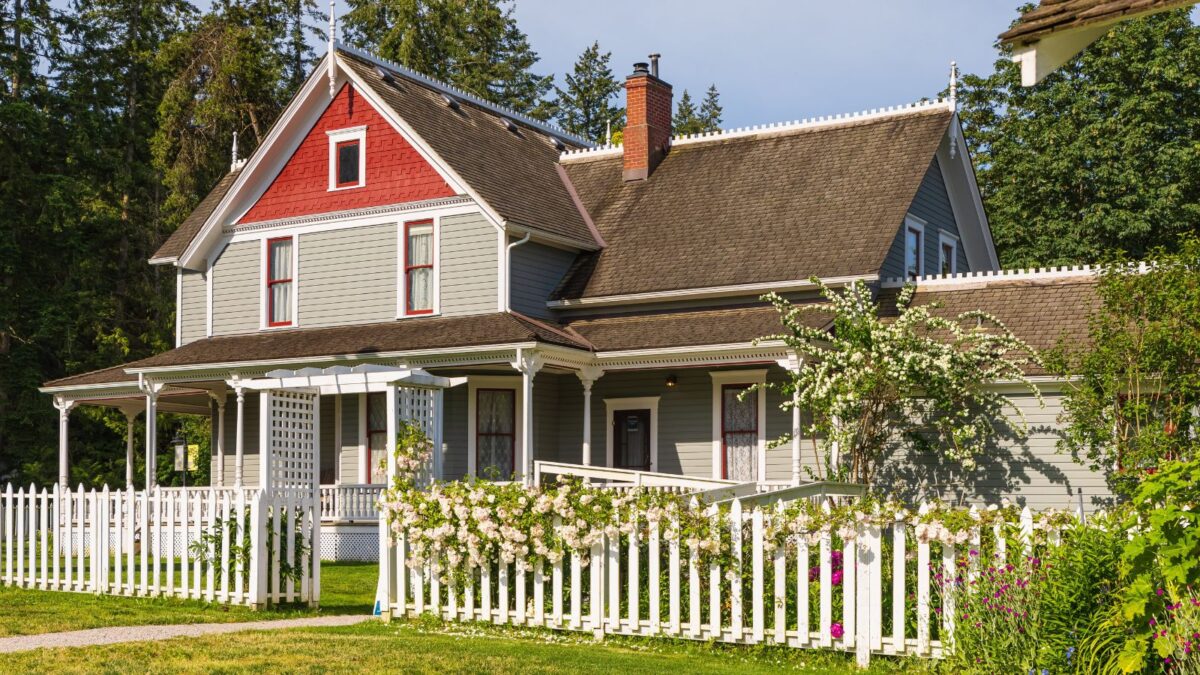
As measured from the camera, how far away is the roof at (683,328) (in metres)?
21.5

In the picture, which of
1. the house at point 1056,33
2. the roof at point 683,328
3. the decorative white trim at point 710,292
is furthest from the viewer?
the decorative white trim at point 710,292

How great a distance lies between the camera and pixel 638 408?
24.5 m

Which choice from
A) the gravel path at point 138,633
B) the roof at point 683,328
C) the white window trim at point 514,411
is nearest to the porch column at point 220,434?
the white window trim at point 514,411

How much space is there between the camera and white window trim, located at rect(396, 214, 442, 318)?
24.9 meters

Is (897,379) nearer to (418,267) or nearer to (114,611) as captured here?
(418,267)

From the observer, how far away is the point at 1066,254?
34.9 m

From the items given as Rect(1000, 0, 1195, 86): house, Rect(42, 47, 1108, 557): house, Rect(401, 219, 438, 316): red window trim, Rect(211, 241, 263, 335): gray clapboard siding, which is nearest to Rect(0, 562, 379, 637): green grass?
Rect(42, 47, 1108, 557): house

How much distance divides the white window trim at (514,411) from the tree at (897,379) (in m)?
5.62

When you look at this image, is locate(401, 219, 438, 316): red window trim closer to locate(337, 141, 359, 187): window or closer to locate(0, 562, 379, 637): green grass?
locate(337, 141, 359, 187): window

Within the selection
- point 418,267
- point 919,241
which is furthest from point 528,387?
point 919,241

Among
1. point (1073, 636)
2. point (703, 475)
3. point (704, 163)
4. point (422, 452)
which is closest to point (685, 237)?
point (704, 163)

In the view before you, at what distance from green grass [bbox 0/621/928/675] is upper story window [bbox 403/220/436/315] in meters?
13.4

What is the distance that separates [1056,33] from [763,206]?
57.5 ft

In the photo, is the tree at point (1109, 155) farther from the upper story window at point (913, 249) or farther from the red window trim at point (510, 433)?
the red window trim at point (510, 433)
